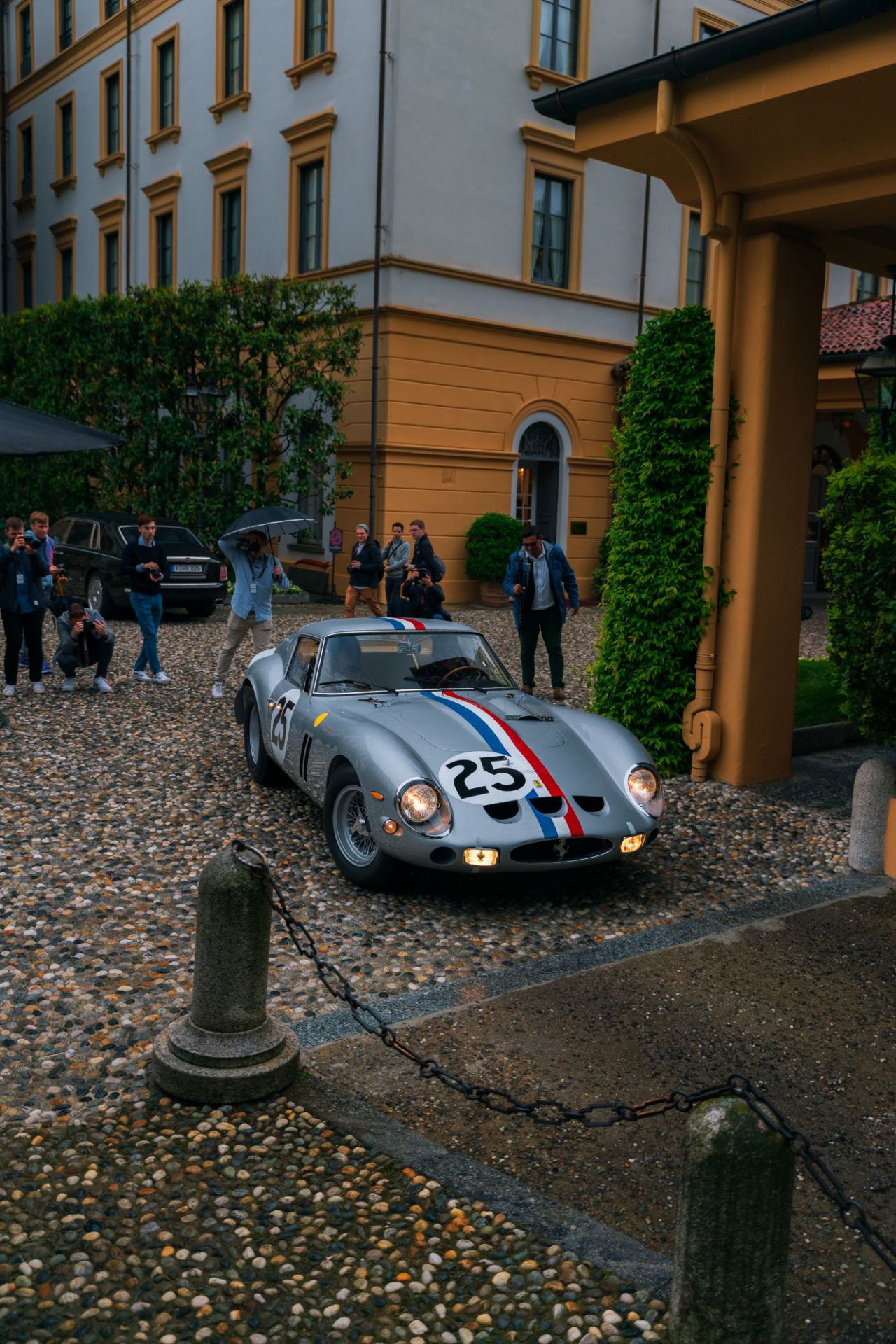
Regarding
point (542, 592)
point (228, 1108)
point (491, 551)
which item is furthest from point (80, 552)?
point (228, 1108)

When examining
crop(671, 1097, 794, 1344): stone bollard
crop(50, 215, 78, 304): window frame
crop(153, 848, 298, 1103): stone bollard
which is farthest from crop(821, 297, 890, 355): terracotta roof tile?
crop(50, 215, 78, 304): window frame

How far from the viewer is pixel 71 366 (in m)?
21.7

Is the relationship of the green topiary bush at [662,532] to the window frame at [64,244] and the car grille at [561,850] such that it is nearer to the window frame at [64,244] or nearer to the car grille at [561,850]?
the car grille at [561,850]

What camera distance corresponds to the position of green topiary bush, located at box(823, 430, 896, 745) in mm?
7371

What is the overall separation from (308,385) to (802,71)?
13459 millimetres

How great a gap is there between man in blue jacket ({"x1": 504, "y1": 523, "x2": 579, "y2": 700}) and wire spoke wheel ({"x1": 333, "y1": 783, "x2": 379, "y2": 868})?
16.3 ft

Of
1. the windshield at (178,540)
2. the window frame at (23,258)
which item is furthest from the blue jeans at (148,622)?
the window frame at (23,258)

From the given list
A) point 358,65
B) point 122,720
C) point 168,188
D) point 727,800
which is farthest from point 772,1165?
point 168,188

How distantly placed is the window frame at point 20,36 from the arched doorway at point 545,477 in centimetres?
1985

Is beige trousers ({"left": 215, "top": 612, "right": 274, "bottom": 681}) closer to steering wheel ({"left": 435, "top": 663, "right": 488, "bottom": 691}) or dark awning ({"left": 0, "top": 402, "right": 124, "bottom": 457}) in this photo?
dark awning ({"left": 0, "top": 402, "right": 124, "bottom": 457})

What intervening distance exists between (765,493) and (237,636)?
5366 mm

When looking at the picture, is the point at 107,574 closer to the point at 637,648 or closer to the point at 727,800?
the point at 637,648

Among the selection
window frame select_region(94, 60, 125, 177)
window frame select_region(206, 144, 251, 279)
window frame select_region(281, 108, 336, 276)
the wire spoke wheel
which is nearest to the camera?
the wire spoke wheel

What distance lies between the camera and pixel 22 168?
33.5 meters
